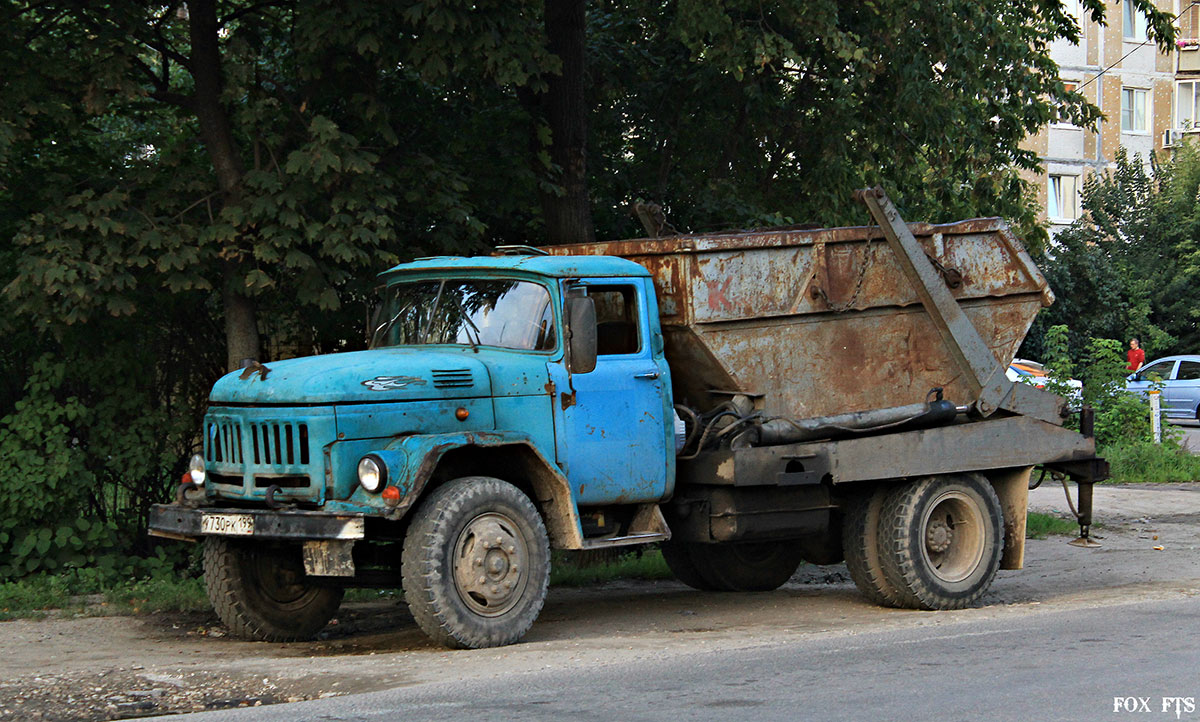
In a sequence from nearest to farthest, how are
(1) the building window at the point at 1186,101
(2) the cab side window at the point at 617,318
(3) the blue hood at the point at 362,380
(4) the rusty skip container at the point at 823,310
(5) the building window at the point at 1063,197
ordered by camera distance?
(3) the blue hood at the point at 362,380 < (2) the cab side window at the point at 617,318 < (4) the rusty skip container at the point at 823,310 < (5) the building window at the point at 1063,197 < (1) the building window at the point at 1186,101

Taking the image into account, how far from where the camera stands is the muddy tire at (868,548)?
32.6ft

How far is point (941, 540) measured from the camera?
396 inches

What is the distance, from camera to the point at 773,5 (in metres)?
12.9

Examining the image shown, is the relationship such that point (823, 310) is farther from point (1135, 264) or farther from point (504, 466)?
point (1135, 264)

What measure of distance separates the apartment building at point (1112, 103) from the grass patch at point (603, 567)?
3447 centimetres

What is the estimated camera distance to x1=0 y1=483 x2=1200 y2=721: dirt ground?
23.6ft

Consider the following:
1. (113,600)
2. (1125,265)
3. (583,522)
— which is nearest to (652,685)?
(583,522)

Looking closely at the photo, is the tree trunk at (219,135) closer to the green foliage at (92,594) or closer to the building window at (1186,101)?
the green foliage at (92,594)

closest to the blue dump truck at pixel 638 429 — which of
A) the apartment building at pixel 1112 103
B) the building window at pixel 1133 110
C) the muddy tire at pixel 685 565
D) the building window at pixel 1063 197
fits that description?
the muddy tire at pixel 685 565

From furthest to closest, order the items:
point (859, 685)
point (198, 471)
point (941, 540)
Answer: point (941, 540) < point (198, 471) < point (859, 685)

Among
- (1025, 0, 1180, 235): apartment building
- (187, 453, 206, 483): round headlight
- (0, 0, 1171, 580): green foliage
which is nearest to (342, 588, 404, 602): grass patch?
(0, 0, 1171, 580): green foliage

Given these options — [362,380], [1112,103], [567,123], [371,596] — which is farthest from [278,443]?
[1112,103]

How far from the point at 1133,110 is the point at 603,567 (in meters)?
39.8

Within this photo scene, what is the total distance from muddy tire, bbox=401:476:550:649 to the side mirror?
2.93ft
